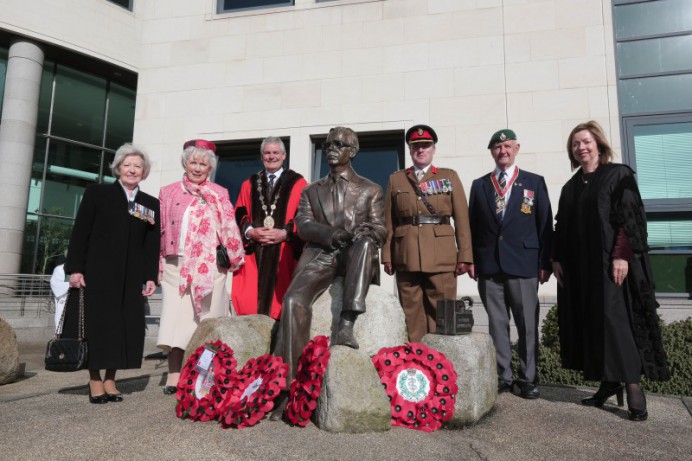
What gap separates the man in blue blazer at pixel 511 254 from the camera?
14.3ft

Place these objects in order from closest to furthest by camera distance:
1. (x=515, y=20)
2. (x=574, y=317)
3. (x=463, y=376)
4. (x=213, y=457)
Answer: (x=213, y=457)
(x=463, y=376)
(x=574, y=317)
(x=515, y=20)

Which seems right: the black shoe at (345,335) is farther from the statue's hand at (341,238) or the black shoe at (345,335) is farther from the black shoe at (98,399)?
the black shoe at (98,399)

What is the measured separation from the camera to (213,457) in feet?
8.78

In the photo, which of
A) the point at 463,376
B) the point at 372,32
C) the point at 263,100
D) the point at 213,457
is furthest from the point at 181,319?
the point at 372,32

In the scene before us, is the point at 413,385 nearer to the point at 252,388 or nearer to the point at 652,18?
the point at 252,388

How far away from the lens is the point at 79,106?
12.0 metres

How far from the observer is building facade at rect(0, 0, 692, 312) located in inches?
319

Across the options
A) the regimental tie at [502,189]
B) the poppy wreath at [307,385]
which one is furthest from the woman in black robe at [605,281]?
the poppy wreath at [307,385]

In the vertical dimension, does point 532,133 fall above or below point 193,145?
above

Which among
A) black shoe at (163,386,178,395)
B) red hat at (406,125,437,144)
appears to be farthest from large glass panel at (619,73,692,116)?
black shoe at (163,386,178,395)

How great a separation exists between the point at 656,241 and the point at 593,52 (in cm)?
321

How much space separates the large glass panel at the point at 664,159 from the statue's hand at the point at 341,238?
6349 mm

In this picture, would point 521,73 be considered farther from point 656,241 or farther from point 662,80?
point 656,241

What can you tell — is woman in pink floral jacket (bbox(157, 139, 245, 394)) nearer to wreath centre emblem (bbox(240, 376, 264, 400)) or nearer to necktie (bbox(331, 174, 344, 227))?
necktie (bbox(331, 174, 344, 227))
